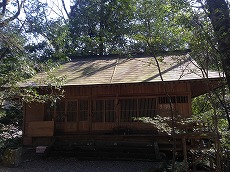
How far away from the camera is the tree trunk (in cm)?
502

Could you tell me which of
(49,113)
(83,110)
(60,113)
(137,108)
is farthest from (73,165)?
(137,108)

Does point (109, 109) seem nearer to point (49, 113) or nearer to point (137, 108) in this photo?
point (137, 108)

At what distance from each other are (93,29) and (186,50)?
1670 centimetres

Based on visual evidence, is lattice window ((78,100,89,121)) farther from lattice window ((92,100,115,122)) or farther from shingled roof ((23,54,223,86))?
shingled roof ((23,54,223,86))

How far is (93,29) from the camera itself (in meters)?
21.7

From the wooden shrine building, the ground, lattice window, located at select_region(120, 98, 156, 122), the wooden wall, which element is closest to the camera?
the ground

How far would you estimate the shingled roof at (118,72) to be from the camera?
9161 mm

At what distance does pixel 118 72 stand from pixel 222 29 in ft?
20.8

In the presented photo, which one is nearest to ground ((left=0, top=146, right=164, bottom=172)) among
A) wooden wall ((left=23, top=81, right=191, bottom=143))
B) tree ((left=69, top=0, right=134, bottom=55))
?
wooden wall ((left=23, top=81, right=191, bottom=143))

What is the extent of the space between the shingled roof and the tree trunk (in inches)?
104

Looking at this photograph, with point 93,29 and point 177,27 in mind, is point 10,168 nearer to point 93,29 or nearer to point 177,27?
point 177,27

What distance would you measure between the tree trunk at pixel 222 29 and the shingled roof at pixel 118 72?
2.64 m

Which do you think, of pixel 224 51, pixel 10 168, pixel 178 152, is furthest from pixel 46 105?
pixel 224 51

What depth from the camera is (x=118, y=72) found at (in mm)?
10992
